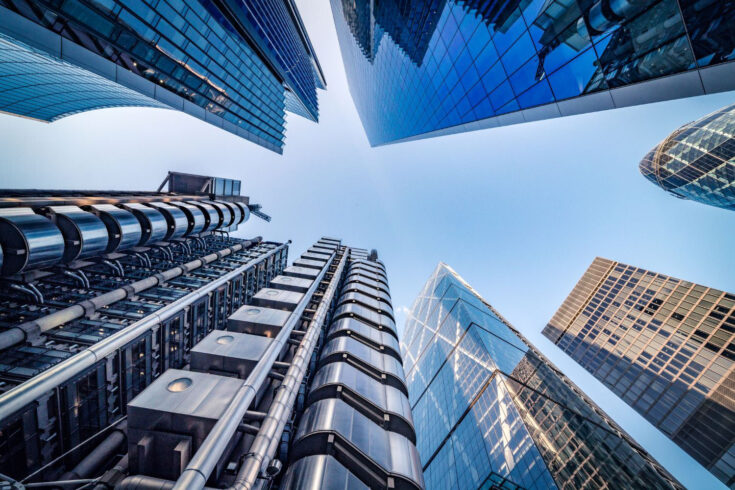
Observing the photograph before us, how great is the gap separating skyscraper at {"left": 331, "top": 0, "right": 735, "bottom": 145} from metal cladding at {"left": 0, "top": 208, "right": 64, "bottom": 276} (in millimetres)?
28496

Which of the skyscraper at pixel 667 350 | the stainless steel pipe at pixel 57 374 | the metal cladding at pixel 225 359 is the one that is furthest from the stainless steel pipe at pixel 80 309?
the skyscraper at pixel 667 350

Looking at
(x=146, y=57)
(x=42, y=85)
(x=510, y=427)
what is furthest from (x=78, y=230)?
(x=510, y=427)

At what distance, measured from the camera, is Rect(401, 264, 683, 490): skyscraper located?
62.5 ft

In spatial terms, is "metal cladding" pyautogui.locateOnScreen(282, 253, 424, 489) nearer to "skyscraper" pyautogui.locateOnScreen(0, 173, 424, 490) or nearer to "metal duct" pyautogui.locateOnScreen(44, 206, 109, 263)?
"skyscraper" pyautogui.locateOnScreen(0, 173, 424, 490)

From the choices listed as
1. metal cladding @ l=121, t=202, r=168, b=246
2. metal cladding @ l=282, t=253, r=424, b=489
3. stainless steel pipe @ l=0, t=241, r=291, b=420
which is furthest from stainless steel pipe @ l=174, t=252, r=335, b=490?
metal cladding @ l=121, t=202, r=168, b=246

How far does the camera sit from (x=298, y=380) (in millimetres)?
7613

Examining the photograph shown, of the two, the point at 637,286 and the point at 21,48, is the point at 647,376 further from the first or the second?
the point at 21,48

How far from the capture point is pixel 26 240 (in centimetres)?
1457

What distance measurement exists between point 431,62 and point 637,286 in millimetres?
114328

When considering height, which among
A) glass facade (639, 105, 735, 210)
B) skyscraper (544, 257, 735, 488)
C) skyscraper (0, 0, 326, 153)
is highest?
glass facade (639, 105, 735, 210)

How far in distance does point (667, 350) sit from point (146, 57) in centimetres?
13125

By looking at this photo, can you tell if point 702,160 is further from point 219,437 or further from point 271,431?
point 219,437

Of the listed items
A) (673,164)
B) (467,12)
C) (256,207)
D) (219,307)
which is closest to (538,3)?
(467,12)

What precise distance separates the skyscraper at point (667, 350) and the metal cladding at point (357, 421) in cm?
10037
